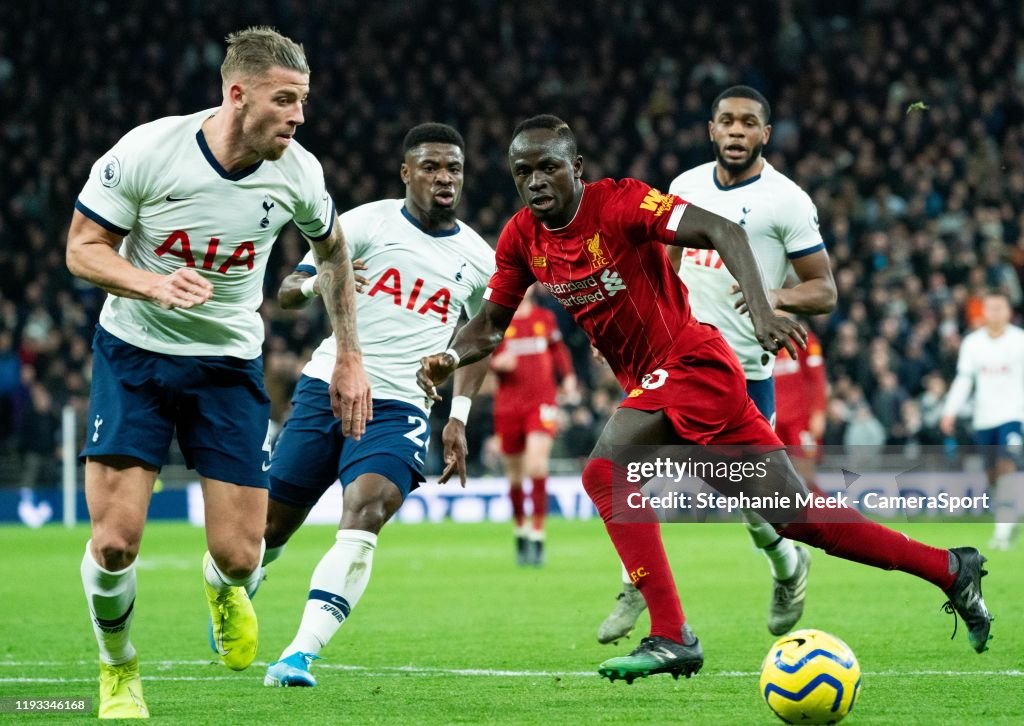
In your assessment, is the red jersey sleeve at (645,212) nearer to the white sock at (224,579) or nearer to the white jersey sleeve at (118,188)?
the white jersey sleeve at (118,188)

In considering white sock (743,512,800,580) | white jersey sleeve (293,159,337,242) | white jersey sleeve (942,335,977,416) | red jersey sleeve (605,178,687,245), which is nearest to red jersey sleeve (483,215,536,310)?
red jersey sleeve (605,178,687,245)

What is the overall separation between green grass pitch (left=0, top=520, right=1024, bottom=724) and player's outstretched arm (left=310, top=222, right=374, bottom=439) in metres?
1.15

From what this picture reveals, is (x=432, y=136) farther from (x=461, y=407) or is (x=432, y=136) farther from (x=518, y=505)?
(x=518, y=505)

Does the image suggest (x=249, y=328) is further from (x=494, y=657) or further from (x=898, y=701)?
(x=898, y=701)

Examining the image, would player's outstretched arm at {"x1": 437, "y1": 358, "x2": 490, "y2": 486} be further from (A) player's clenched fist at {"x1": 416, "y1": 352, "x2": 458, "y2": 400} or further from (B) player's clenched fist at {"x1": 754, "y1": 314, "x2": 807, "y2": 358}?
(B) player's clenched fist at {"x1": 754, "y1": 314, "x2": 807, "y2": 358}

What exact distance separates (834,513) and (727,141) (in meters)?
2.70

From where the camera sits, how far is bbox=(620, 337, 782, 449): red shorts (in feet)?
20.9

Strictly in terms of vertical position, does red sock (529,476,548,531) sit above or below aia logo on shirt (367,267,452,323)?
below

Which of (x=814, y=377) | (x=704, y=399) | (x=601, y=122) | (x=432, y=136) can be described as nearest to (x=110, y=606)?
(x=704, y=399)

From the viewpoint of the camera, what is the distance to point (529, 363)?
1484cm

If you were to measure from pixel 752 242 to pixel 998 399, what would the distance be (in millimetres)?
7869

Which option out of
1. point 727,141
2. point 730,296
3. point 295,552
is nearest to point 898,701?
point 730,296

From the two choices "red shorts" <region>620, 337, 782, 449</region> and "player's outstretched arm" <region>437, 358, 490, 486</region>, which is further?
"player's outstretched arm" <region>437, 358, 490, 486</region>

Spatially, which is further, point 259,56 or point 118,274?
point 259,56
